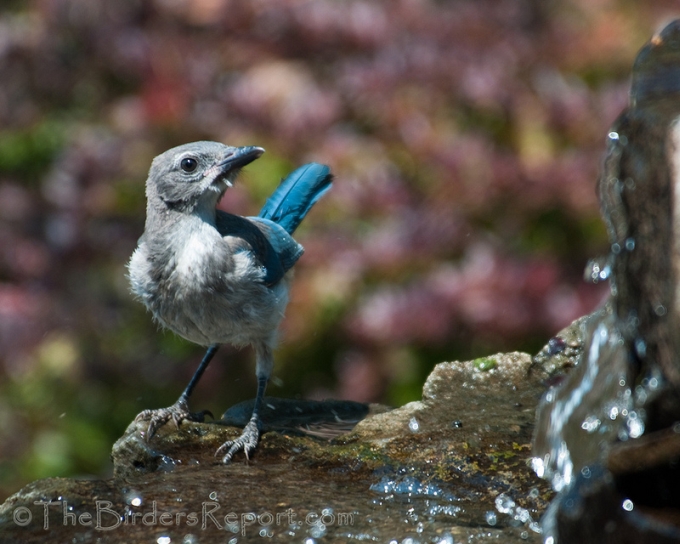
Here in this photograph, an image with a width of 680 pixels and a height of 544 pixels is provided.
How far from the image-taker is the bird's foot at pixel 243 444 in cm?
322

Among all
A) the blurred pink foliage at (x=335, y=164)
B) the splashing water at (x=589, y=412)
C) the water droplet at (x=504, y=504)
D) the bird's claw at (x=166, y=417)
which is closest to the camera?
the splashing water at (x=589, y=412)

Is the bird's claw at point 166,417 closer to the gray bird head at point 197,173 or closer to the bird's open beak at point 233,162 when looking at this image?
the gray bird head at point 197,173

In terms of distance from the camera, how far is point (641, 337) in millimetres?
2117

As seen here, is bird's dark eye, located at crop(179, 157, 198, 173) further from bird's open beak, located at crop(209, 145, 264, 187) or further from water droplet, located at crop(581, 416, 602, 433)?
water droplet, located at crop(581, 416, 602, 433)

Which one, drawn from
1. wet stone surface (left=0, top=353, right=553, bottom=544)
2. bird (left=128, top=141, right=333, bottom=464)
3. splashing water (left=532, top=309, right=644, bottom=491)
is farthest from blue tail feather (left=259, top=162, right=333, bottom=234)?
splashing water (left=532, top=309, right=644, bottom=491)

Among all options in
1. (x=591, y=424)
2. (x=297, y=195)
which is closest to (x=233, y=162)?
(x=297, y=195)

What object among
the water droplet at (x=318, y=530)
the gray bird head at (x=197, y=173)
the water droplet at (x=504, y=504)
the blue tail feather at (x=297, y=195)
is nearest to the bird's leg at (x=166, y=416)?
the gray bird head at (x=197, y=173)

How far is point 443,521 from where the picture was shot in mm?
2570

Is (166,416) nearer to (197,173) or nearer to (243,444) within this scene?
(243,444)

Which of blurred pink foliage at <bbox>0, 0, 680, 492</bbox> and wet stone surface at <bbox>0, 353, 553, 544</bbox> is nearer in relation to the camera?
wet stone surface at <bbox>0, 353, 553, 544</bbox>

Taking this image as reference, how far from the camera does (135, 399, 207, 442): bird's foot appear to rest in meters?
3.38

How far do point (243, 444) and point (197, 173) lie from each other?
121 cm

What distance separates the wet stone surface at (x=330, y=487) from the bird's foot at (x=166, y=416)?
0.06m

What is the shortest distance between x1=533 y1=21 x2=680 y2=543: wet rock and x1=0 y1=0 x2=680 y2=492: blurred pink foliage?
247 centimetres
